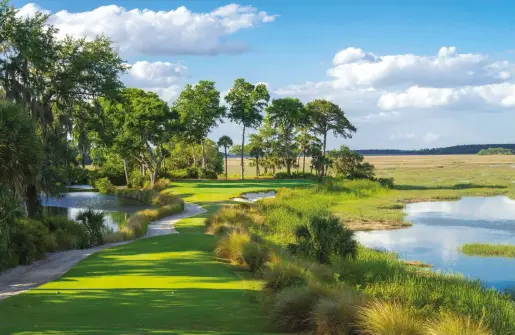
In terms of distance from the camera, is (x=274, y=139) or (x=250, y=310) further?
(x=274, y=139)

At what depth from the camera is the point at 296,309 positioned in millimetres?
10875

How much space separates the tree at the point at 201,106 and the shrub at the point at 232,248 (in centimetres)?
5306

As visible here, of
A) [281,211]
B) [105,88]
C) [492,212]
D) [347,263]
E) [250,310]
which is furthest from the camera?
[492,212]

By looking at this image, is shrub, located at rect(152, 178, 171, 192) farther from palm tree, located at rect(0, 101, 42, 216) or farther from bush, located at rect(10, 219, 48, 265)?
palm tree, located at rect(0, 101, 42, 216)

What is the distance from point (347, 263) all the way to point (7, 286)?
10805 mm

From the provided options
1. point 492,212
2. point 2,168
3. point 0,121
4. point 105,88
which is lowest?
point 492,212

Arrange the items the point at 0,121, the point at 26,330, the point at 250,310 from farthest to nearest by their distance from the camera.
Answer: the point at 0,121 → the point at 250,310 → the point at 26,330

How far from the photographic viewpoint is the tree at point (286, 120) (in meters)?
80.8

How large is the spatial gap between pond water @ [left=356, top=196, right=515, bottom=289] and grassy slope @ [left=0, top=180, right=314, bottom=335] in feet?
34.4

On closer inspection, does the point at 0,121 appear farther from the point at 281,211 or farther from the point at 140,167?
the point at 140,167

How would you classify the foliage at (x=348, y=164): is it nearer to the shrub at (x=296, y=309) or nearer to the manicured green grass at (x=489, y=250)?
the manicured green grass at (x=489, y=250)

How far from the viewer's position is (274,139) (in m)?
87.0

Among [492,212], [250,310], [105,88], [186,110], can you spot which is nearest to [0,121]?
[250,310]

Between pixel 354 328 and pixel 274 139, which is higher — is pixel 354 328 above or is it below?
below
